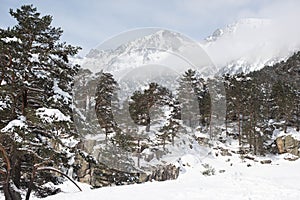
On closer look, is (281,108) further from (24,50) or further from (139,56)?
(24,50)

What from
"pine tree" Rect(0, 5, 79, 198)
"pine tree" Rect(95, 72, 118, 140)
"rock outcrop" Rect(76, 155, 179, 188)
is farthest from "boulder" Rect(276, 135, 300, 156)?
"pine tree" Rect(0, 5, 79, 198)

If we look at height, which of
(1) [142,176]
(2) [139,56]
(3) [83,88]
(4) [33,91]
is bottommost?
(1) [142,176]

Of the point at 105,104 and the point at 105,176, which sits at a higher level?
the point at 105,104

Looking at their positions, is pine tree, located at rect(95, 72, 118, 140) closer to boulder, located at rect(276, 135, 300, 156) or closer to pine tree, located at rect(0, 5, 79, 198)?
pine tree, located at rect(0, 5, 79, 198)

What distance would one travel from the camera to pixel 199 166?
29.8 meters

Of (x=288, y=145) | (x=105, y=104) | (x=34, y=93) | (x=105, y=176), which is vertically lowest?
(x=105, y=176)

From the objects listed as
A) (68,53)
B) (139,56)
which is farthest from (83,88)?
(68,53)

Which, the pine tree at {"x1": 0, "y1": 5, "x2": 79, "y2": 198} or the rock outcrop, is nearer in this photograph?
the pine tree at {"x1": 0, "y1": 5, "x2": 79, "y2": 198}

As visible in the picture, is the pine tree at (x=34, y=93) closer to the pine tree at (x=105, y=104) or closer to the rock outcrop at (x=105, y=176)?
the rock outcrop at (x=105, y=176)

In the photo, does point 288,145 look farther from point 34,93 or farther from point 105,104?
point 34,93

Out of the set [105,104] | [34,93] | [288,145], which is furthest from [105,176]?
[288,145]

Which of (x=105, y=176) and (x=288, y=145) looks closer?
(x=105, y=176)

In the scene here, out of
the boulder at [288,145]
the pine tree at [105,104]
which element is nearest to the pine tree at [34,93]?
the pine tree at [105,104]

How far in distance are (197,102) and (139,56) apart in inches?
524
